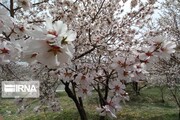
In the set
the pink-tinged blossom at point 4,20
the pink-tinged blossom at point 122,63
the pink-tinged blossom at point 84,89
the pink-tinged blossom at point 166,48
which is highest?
the pink-tinged blossom at point 4,20

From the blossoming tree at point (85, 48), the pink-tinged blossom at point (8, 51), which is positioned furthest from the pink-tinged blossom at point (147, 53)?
the pink-tinged blossom at point (8, 51)

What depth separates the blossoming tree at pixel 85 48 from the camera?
4.38 ft

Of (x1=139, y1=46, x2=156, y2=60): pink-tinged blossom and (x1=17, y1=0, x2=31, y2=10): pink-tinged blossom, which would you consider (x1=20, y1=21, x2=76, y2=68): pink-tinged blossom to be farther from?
(x1=17, y1=0, x2=31, y2=10): pink-tinged blossom

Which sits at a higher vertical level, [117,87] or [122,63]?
[122,63]

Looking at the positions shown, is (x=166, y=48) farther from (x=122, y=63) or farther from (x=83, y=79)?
(x=83, y=79)

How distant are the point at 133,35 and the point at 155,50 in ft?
12.0

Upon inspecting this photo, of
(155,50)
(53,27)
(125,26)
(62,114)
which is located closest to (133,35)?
(125,26)

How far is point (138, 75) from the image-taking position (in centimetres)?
256

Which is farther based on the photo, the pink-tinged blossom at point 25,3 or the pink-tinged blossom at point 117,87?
the pink-tinged blossom at point 117,87

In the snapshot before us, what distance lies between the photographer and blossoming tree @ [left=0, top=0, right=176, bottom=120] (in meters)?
1.34

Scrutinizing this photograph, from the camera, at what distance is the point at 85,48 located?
545 cm

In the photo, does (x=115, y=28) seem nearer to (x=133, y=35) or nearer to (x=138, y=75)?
(x=133, y=35)

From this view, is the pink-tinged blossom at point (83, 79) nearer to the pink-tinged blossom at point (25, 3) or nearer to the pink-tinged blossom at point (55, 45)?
the pink-tinged blossom at point (25, 3)

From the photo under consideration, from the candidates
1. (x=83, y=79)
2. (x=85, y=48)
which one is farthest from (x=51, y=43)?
(x=85, y=48)
